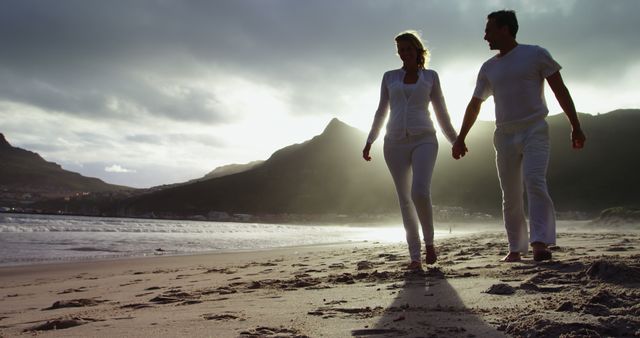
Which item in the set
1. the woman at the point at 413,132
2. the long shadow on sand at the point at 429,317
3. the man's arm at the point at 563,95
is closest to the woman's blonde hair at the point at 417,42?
the woman at the point at 413,132

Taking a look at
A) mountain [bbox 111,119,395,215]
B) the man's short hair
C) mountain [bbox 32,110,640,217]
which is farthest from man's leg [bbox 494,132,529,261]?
mountain [bbox 111,119,395,215]

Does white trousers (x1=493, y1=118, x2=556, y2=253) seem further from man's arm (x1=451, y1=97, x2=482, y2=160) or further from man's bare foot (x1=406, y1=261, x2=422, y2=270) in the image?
man's bare foot (x1=406, y1=261, x2=422, y2=270)

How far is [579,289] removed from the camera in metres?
2.52

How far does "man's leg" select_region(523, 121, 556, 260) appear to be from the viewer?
411cm

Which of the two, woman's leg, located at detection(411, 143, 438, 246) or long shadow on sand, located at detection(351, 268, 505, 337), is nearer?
long shadow on sand, located at detection(351, 268, 505, 337)

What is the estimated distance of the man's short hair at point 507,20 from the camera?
440cm

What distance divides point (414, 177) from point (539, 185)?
1107 mm

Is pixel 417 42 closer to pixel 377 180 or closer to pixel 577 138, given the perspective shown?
pixel 577 138

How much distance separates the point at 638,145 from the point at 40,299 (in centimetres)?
9038

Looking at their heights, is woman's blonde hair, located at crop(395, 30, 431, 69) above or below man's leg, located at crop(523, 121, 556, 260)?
above

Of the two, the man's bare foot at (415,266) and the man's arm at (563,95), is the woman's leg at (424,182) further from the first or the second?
the man's arm at (563,95)

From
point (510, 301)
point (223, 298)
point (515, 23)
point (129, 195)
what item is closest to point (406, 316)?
point (510, 301)

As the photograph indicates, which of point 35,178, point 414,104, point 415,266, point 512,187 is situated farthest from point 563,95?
point 35,178

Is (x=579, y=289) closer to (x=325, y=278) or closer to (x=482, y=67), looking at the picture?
(x=325, y=278)
